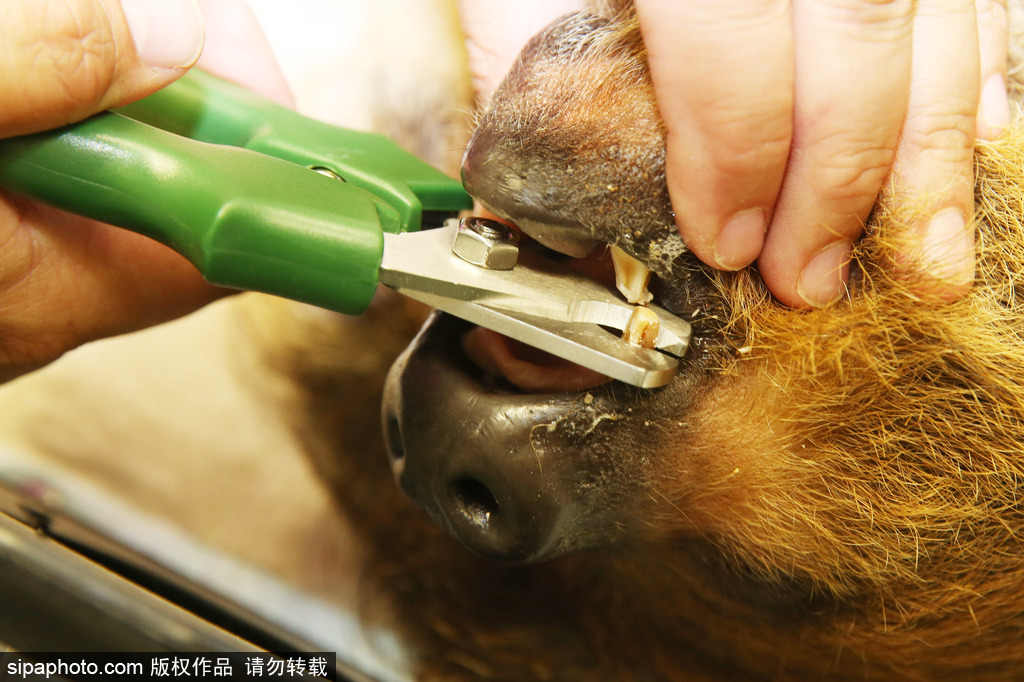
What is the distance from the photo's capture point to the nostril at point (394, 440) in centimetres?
75

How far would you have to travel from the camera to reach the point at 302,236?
52cm

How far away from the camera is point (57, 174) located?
58cm

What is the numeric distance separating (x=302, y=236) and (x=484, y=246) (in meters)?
0.13

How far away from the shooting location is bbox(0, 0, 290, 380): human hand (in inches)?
22.8

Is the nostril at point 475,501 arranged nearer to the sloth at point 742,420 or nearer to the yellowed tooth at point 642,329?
the sloth at point 742,420

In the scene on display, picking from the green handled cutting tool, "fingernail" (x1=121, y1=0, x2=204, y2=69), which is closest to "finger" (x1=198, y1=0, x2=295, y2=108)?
"fingernail" (x1=121, y1=0, x2=204, y2=69)

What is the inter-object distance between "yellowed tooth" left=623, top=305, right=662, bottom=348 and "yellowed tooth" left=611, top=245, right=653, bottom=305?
0.03 metres

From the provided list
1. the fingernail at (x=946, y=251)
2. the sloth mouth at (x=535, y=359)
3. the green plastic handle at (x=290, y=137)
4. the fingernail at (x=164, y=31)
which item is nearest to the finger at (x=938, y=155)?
the fingernail at (x=946, y=251)

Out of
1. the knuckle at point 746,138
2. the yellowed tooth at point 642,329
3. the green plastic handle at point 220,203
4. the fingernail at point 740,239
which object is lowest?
the yellowed tooth at point 642,329

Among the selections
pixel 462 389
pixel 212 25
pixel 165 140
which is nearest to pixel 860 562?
pixel 462 389

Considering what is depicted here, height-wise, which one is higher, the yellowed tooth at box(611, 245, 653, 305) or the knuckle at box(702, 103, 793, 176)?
the knuckle at box(702, 103, 793, 176)

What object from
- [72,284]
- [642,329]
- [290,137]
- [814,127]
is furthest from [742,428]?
[72,284]

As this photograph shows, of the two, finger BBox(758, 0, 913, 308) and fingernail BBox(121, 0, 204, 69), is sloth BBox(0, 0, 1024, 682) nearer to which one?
finger BBox(758, 0, 913, 308)

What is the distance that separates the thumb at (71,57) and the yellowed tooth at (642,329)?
416mm
